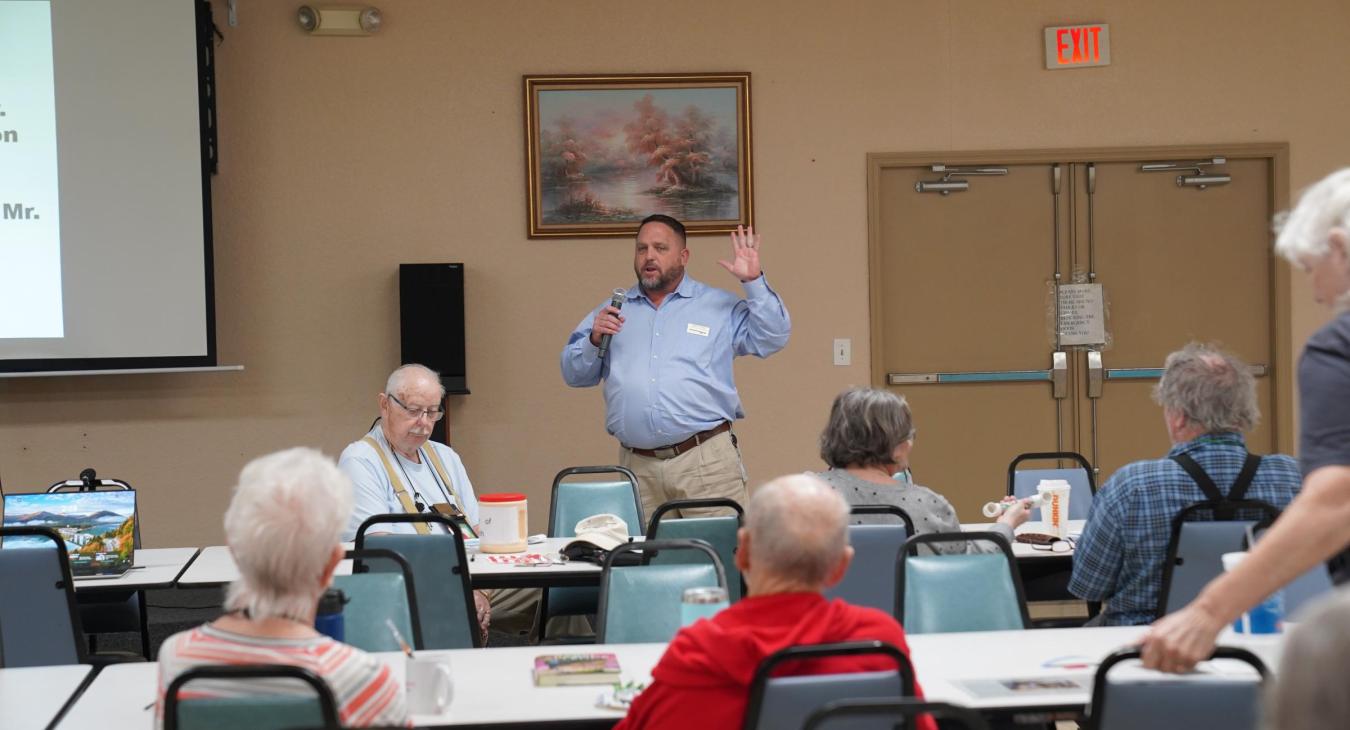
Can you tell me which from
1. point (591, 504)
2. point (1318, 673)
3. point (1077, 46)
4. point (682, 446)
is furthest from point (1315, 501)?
point (1077, 46)

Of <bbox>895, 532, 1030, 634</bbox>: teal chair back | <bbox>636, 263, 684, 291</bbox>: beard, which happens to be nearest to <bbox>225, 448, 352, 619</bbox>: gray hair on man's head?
<bbox>895, 532, 1030, 634</bbox>: teal chair back

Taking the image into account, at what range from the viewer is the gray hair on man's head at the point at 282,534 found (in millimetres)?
2156

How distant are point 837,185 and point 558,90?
1580mm

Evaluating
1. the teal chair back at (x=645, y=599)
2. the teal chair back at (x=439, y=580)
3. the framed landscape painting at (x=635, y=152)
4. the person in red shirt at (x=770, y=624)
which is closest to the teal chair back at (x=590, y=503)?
the teal chair back at (x=439, y=580)

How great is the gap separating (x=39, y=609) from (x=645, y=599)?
1.79 m

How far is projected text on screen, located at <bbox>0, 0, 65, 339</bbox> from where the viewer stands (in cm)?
646

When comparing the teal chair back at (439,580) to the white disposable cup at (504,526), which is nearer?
the teal chair back at (439,580)

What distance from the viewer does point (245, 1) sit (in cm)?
694

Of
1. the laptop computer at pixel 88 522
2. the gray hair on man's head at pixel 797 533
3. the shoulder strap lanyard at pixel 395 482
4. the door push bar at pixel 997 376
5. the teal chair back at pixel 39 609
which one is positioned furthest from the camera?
the door push bar at pixel 997 376

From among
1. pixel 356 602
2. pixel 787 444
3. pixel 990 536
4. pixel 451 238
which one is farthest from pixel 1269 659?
pixel 451 238

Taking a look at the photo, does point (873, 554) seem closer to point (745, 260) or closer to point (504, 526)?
point (504, 526)

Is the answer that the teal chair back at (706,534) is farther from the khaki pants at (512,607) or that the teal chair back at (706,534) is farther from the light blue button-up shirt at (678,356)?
the light blue button-up shirt at (678,356)

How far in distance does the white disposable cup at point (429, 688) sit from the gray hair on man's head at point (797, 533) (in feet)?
2.17

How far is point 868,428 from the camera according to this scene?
370 cm
